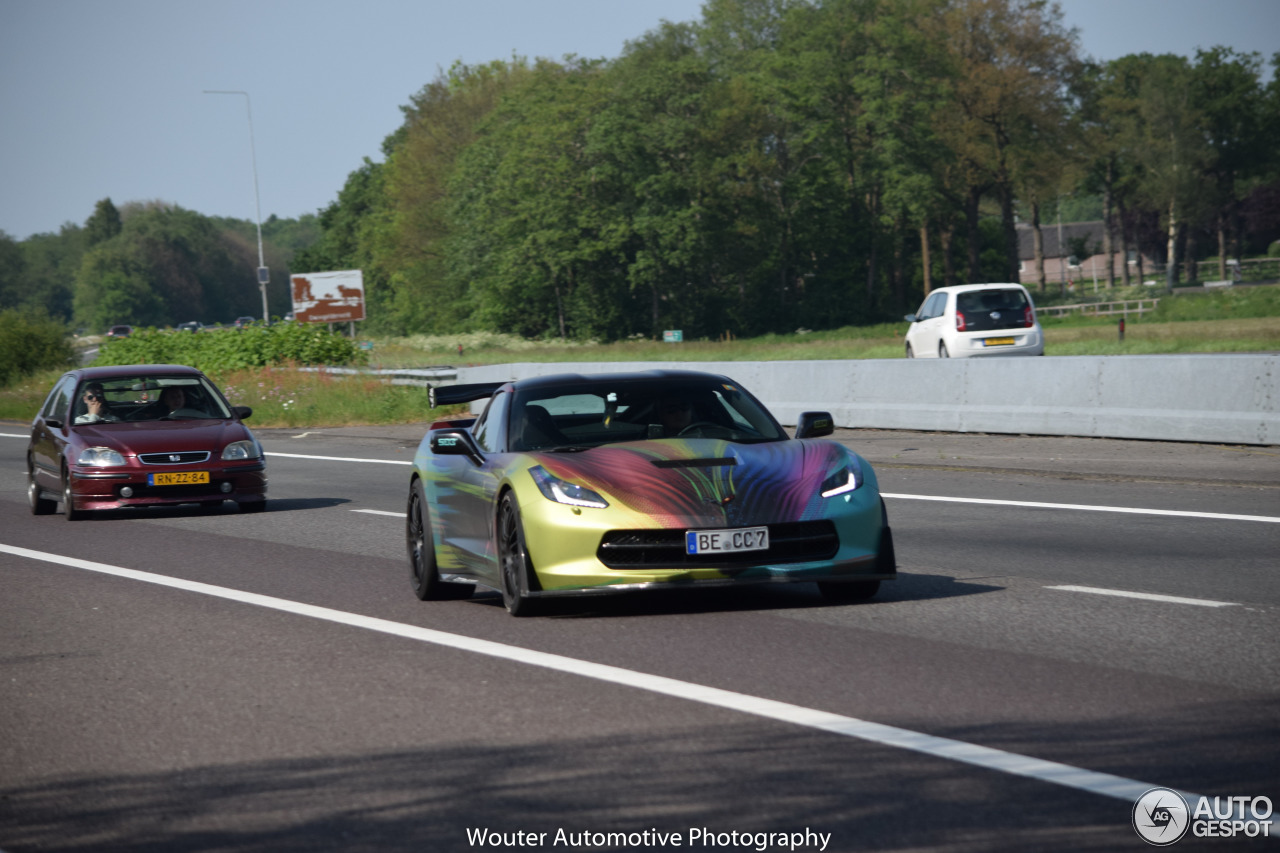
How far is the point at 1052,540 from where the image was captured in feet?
36.6

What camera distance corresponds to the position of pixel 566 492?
7.97 m

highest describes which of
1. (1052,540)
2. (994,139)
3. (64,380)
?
(994,139)

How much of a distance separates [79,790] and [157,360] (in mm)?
42728

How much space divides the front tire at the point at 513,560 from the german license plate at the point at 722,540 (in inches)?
33.7

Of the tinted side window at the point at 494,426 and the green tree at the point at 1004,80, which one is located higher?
the green tree at the point at 1004,80

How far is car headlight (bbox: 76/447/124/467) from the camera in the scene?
15.4 m

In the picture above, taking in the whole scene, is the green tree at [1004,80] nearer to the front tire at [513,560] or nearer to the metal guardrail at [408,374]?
the metal guardrail at [408,374]

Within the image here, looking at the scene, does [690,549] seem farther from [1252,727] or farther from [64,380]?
[64,380]

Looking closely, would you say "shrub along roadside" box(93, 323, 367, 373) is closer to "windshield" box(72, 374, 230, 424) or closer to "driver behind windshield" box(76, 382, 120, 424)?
"windshield" box(72, 374, 230, 424)

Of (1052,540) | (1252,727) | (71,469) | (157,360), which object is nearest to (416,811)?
(1252,727)

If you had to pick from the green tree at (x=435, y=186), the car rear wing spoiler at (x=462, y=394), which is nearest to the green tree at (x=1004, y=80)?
the green tree at (x=435, y=186)

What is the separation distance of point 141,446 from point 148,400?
139 cm

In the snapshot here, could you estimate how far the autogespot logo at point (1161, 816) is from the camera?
3.99m

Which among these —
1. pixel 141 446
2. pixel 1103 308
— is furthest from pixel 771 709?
pixel 1103 308
